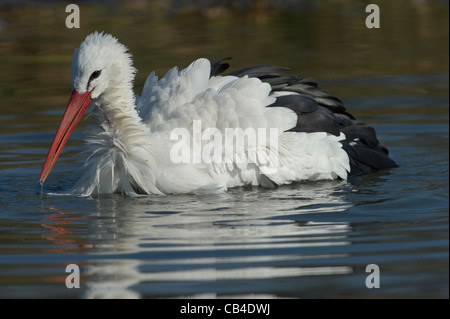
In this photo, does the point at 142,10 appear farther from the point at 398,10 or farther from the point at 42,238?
the point at 42,238

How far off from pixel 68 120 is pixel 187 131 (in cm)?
109

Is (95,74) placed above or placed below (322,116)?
above

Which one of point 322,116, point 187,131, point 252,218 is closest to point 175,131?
point 187,131

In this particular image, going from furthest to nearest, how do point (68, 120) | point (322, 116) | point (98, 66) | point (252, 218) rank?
point (322, 116) → point (68, 120) → point (98, 66) → point (252, 218)

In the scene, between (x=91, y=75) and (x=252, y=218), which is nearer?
(x=252, y=218)

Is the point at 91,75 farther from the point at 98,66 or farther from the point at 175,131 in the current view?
the point at 175,131

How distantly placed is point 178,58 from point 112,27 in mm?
3488

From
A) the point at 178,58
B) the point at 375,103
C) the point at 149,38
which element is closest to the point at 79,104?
the point at 375,103

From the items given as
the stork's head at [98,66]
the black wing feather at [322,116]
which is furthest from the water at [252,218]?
the stork's head at [98,66]

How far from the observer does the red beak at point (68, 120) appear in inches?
329

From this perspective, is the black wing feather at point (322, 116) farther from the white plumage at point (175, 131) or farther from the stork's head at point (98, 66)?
the stork's head at point (98, 66)

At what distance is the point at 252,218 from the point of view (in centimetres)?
765

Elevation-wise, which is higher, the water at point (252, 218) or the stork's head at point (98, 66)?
the stork's head at point (98, 66)

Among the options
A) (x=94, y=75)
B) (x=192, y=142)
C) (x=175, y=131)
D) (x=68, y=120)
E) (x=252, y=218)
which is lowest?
(x=252, y=218)
